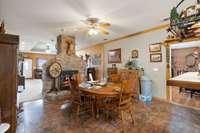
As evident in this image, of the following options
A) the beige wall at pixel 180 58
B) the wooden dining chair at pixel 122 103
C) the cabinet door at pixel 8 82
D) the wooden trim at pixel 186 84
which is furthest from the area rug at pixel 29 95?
the beige wall at pixel 180 58

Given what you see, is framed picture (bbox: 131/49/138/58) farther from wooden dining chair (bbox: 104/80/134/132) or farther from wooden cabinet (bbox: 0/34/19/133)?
wooden cabinet (bbox: 0/34/19/133)

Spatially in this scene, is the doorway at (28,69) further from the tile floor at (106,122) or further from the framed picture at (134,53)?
the framed picture at (134,53)

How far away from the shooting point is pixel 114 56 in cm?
655

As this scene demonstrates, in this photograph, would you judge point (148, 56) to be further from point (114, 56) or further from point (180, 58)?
point (180, 58)

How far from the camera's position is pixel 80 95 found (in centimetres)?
317

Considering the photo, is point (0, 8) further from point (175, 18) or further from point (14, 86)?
point (175, 18)

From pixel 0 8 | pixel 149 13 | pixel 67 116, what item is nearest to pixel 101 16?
pixel 149 13

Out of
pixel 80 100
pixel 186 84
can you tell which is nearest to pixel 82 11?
pixel 80 100

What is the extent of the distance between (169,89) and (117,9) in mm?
3212

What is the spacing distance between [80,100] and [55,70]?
2393mm

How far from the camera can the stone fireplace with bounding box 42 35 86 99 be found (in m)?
5.10

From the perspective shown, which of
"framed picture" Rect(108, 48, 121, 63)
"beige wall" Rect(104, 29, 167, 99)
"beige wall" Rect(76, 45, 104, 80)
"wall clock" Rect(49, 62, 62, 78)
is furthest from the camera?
"beige wall" Rect(76, 45, 104, 80)

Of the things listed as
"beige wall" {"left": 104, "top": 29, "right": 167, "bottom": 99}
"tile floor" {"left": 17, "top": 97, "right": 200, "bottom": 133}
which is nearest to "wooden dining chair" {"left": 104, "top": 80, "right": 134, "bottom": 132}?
"tile floor" {"left": 17, "top": 97, "right": 200, "bottom": 133}

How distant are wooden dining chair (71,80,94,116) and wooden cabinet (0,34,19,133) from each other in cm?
217
